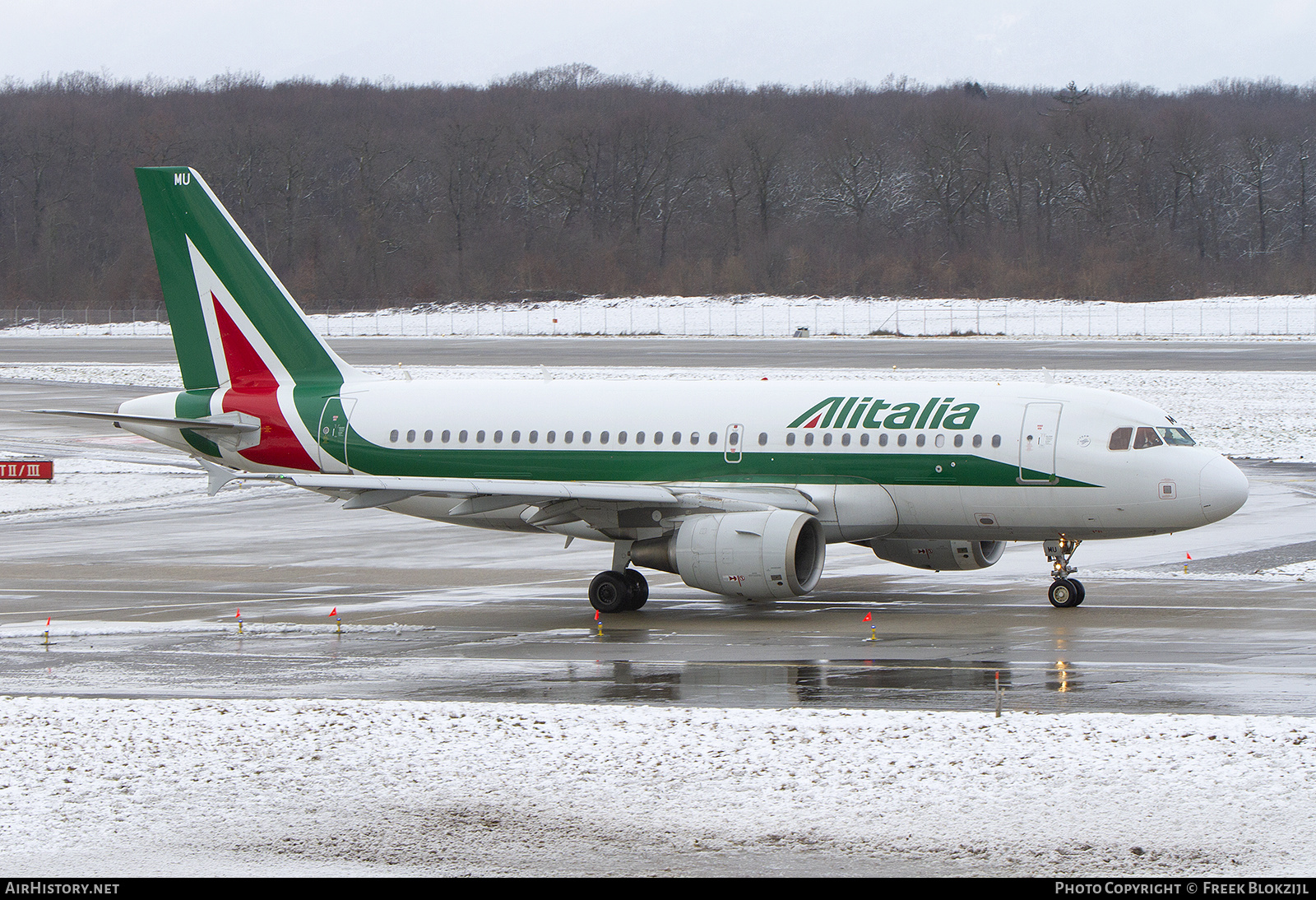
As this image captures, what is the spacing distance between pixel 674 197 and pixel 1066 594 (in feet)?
441

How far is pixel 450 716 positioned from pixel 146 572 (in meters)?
15.5

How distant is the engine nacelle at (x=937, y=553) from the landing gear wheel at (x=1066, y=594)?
1798mm

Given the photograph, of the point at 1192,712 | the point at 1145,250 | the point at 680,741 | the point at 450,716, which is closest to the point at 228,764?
the point at 450,716

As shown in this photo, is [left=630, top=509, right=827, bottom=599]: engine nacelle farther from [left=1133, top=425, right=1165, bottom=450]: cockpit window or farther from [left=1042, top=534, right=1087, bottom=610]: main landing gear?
[left=1133, top=425, right=1165, bottom=450]: cockpit window

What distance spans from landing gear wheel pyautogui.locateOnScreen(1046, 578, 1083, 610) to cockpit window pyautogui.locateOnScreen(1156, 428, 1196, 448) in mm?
2674

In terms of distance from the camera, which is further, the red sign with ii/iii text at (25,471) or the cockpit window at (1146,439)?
the red sign with ii/iii text at (25,471)

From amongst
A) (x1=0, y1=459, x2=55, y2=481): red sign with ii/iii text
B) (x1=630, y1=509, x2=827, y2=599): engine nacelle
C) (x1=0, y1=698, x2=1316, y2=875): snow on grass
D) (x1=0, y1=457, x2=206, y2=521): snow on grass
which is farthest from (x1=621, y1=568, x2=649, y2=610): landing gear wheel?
(x1=0, y1=459, x2=55, y2=481): red sign with ii/iii text

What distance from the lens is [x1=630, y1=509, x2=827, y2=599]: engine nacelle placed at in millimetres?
22828

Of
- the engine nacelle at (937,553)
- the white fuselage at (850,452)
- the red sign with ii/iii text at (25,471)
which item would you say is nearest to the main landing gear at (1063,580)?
the white fuselage at (850,452)

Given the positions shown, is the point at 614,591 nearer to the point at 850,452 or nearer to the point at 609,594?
the point at 609,594

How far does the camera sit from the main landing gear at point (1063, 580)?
23.2m

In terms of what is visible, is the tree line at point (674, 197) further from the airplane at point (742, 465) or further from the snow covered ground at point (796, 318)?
the airplane at point (742, 465)

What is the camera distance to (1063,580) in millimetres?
23375

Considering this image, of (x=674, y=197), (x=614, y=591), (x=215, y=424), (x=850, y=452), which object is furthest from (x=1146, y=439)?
(x=674, y=197)
